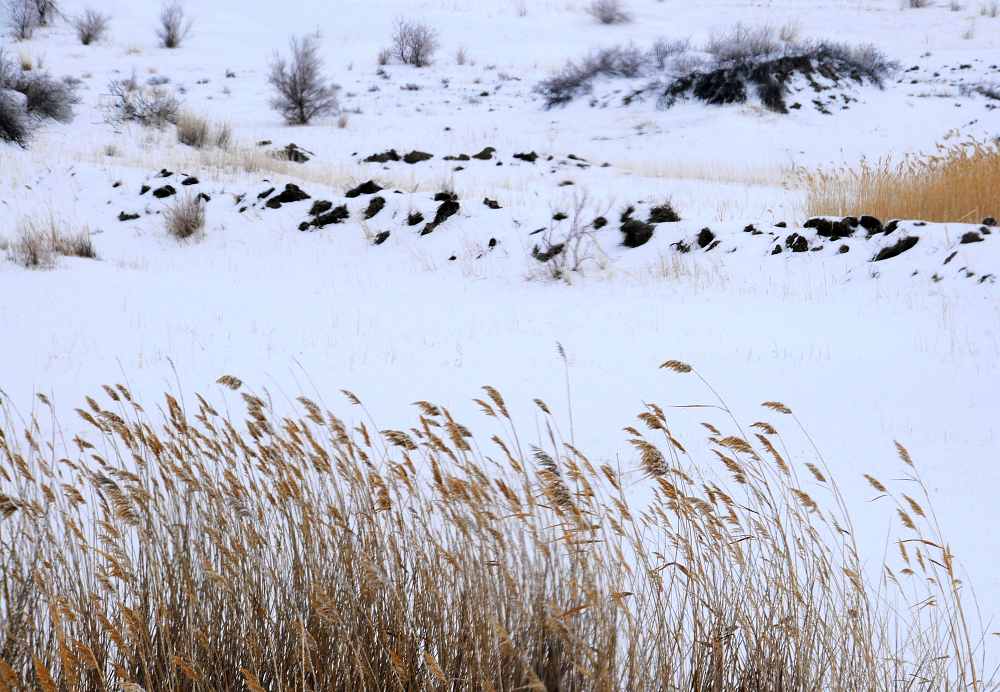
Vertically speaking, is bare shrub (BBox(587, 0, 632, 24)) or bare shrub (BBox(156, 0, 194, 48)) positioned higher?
bare shrub (BBox(587, 0, 632, 24))

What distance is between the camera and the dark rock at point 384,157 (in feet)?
54.0

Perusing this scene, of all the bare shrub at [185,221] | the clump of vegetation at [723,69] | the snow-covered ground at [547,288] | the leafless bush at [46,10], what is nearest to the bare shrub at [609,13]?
the clump of vegetation at [723,69]

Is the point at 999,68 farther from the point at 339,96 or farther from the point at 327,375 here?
the point at 327,375

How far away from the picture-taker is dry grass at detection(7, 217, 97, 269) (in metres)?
8.57

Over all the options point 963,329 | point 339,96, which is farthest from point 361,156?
point 963,329

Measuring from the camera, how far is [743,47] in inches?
895

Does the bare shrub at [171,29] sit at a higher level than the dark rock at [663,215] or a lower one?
higher

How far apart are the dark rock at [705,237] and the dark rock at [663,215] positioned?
670 mm

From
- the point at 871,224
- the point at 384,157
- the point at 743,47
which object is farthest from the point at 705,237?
the point at 743,47

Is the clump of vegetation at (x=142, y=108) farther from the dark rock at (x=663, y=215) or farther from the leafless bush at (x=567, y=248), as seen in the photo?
the dark rock at (x=663, y=215)

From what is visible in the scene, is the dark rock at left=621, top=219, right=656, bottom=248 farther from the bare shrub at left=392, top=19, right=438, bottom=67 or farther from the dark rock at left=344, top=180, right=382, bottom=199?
the bare shrub at left=392, top=19, right=438, bottom=67

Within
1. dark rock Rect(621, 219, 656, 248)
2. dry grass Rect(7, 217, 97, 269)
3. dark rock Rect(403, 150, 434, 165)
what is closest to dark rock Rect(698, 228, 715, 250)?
dark rock Rect(621, 219, 656, 248)

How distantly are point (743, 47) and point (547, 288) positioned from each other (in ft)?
59.0

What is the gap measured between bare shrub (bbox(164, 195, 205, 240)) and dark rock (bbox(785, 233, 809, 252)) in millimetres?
8235
